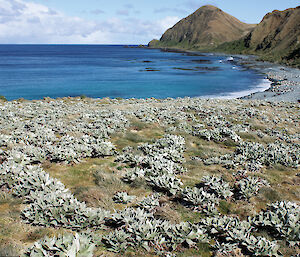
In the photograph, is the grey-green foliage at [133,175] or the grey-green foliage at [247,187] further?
the grey-green foliage at [133,175]

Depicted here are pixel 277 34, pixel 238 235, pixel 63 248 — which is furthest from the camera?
pixel 277 34

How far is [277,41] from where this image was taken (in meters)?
135

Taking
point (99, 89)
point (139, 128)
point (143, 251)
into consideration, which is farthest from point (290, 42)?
point (143, 251)

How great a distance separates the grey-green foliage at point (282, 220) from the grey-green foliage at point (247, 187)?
32.5 inches

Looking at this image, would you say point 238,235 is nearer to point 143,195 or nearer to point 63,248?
point 143,195

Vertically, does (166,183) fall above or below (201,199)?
above

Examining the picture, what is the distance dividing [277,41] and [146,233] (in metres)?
161

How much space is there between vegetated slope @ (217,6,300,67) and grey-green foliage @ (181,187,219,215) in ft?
322

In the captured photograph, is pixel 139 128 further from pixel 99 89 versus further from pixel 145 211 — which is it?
pixel 99 89

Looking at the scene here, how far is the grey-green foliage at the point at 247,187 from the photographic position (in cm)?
751

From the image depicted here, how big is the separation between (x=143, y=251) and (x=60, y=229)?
2188 millimetres

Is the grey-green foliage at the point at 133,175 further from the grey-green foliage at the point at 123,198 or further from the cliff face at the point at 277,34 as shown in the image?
the cliff face at the point at 277,34

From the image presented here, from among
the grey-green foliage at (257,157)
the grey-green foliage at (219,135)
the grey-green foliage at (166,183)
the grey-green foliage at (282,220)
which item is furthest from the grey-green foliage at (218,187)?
the grey-green foliage at (219,135)

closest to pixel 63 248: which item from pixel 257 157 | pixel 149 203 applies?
pixel 149 203
